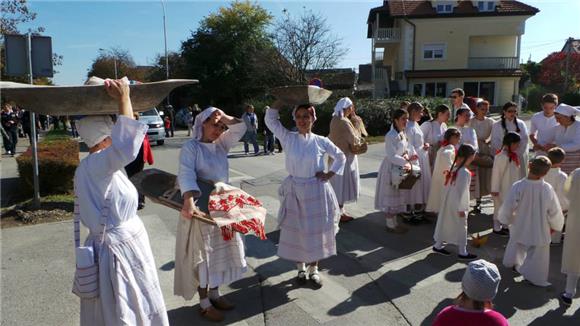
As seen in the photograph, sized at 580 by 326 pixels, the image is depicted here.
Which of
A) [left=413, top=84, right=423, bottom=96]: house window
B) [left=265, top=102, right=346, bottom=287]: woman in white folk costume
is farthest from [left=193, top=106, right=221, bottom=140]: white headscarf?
[left=413, top=84, right=423, bottom=96]: house window

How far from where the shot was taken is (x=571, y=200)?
443 cm

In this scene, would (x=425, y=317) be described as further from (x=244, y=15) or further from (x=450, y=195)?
(x=244, y=15)

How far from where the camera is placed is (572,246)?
4.35m

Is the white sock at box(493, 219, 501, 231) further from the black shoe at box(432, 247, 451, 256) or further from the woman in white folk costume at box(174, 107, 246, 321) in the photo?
the woman in white folk costume at box(174, 107, 246, 321)

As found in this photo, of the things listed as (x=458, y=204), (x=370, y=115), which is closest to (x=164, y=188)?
(x=458, y=204)

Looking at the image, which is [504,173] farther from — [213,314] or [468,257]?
[213,314]

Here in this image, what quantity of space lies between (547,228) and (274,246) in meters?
3.47

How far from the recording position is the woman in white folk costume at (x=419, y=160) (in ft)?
22.3

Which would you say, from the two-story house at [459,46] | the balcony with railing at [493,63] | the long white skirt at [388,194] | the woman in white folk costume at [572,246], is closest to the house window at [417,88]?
the two-story house at [459,46]

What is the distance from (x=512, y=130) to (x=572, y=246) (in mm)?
3109

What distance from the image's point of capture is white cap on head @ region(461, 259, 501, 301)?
2365mm

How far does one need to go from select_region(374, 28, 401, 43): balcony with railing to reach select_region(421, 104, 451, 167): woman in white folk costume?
1298 inches

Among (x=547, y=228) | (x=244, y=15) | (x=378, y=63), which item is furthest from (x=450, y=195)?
(x=378, y=63)

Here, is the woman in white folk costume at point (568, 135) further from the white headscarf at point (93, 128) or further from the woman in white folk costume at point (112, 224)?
the white headscarf at point (93, 128)
